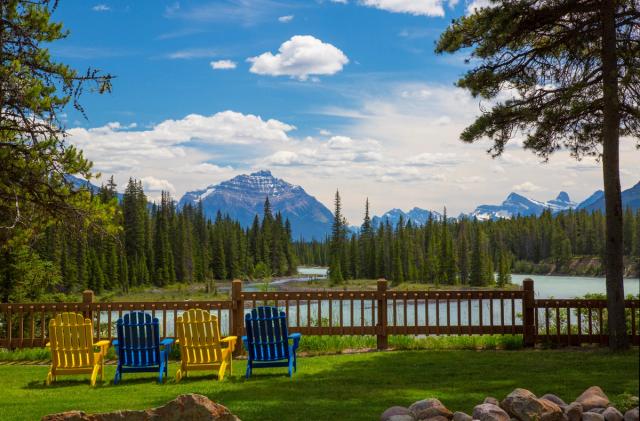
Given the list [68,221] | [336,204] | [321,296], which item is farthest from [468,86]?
[336,204]

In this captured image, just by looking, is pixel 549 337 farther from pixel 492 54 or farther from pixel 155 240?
pixel 155 240

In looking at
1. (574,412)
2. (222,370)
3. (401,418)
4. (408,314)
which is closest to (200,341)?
(222,370)

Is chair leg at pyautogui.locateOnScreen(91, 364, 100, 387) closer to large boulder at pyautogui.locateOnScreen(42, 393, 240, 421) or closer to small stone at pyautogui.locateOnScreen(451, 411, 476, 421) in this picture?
large boulder at pyautogui.locateOnScreen(42, 393, 240, 421)

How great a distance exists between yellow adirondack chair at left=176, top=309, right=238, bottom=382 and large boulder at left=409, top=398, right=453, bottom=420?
12.6 ft

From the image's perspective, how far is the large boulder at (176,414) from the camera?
199 inches

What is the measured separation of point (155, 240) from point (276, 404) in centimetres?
6775

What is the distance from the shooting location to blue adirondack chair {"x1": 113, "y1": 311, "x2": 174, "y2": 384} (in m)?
9.02

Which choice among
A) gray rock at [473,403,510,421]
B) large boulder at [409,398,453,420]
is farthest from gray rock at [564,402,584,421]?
large boulder at [409,398,453,420]

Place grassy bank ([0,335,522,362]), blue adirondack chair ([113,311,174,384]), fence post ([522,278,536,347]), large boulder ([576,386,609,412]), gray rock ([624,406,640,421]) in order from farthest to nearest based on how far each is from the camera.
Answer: fence post ([522,278,536,347]), grassy bank ([0,335,522,362]), blue adirondack chair ([113,311,174,384]), large boulder ([576,386,609,412]), gray rock ([624,406,640,421])

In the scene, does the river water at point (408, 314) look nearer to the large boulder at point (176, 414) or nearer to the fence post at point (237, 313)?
the fence post at point (237, 313)

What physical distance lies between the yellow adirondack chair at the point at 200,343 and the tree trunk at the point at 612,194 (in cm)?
657

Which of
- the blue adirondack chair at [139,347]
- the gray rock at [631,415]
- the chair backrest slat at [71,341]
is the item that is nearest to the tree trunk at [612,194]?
the gray rock at [631,415]

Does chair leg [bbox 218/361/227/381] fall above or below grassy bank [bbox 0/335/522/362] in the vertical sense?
above

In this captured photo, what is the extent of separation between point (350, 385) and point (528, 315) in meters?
5.12
